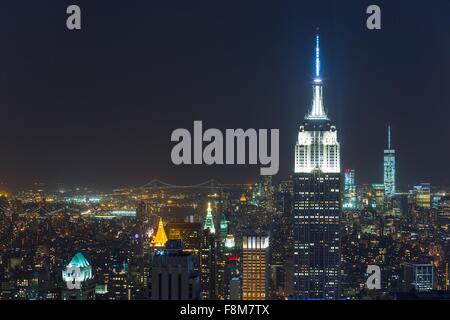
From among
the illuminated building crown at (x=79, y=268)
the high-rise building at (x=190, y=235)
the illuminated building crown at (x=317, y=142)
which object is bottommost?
the illuminated building crown at (x=79, y=268)

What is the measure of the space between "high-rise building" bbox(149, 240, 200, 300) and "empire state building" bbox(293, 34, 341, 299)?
228 cm

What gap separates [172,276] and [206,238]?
6.57 feet

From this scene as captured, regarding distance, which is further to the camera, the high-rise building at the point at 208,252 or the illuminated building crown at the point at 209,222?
the high-rise building at the point at 208,252

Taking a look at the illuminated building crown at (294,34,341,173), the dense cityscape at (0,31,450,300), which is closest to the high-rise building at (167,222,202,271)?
the dense cityscape at (0,31,450,300)

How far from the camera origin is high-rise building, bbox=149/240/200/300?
4.04 meters

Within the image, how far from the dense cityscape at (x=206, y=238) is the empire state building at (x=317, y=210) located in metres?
0.05

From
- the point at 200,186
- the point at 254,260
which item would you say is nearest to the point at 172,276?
the point at 200,186

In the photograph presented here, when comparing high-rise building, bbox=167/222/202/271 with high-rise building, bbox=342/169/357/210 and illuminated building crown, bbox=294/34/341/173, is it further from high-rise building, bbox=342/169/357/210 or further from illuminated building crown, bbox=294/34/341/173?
high-rise building, bbox=342/169/357/210

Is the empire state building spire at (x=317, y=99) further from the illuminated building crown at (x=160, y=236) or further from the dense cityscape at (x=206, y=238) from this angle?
the illuminated building crown at (x=160, y=236)

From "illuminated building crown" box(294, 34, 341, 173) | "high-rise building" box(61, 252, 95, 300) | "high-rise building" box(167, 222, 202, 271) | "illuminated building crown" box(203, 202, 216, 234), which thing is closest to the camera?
"high-rise building" box(61, 252, 95, 300)

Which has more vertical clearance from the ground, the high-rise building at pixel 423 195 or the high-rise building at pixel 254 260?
the high-rise building at pixel 423 195

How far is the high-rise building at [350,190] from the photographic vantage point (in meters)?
6.95

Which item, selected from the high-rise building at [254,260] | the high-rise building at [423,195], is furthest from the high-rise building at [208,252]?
the high-rise building at [423,195]
